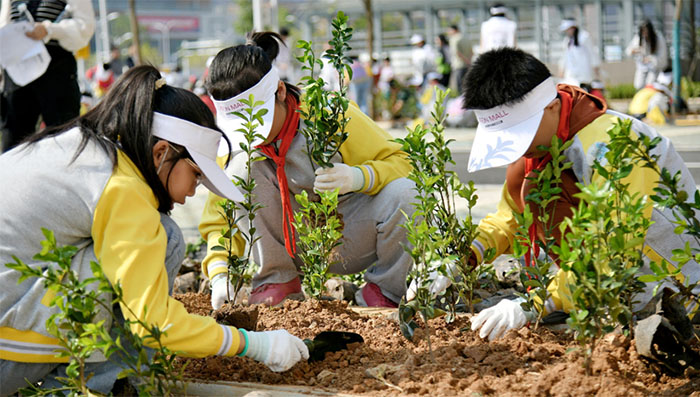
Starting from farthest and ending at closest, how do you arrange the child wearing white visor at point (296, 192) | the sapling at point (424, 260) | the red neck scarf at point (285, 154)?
the red neck scarf at point (285, 154) → the child wearing white visor at point (296, 192) → the sapling at point (424, 260)

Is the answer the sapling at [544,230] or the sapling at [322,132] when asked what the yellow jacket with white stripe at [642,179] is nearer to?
the sapling at [544,230]

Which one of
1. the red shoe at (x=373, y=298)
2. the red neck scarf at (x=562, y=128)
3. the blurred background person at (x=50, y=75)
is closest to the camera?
the red neck scarf at (x=562, y=128)

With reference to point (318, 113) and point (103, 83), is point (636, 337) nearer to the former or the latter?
point (318, 113)

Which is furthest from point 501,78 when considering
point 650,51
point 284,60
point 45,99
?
point 650,51

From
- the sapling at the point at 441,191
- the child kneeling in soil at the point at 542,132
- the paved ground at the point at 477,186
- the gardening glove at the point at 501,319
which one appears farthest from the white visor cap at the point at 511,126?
the paved ground at the point at 477,186

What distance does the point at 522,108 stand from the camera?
9.33 feet

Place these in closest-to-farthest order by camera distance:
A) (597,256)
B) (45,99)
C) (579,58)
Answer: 1. (597,256)
2. (45,99)
3. (579,58)

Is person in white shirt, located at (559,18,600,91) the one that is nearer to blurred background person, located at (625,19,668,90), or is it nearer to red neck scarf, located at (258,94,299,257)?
blurred background person, located at (625,19,668,90)

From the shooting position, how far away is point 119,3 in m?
106

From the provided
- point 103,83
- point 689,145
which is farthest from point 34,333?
point 103,83

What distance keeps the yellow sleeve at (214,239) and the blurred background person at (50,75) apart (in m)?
2.13

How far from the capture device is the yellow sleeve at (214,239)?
333cm

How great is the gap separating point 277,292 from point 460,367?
53.6 inches

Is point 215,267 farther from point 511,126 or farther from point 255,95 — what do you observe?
point 511,126
